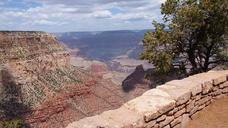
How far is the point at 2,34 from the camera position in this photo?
114 meters

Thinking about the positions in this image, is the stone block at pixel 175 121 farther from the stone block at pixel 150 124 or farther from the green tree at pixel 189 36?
the green tree at pixel 189 36

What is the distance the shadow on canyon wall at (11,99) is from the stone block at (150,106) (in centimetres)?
9419

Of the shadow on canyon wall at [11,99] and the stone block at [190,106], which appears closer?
the stone block at [190,106]

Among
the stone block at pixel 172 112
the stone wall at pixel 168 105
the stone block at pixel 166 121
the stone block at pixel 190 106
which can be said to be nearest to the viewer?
the stone wall at pixel 168 105

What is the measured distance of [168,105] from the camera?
12.5 metres

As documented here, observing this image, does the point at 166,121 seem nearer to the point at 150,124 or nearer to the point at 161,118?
the point at 161,118

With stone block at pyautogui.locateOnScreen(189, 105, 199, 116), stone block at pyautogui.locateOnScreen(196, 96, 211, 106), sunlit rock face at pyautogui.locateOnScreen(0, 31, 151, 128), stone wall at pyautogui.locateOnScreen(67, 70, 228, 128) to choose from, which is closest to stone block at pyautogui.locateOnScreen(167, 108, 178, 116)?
stone wall at pyautogui.locateOnScreen(67, 70, 228, 128)

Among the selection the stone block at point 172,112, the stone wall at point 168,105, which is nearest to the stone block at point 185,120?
the stone wall at point 168,105

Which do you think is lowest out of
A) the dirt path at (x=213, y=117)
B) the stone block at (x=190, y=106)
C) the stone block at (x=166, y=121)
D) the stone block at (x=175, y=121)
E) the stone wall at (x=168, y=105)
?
the dirt path at (x=213, y=117)

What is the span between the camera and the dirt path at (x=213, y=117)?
14430mm

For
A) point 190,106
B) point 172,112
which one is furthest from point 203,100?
point 172,112

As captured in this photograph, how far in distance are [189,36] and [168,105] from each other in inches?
685

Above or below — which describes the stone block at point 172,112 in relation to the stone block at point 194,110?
above

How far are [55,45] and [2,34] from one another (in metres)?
30.5
